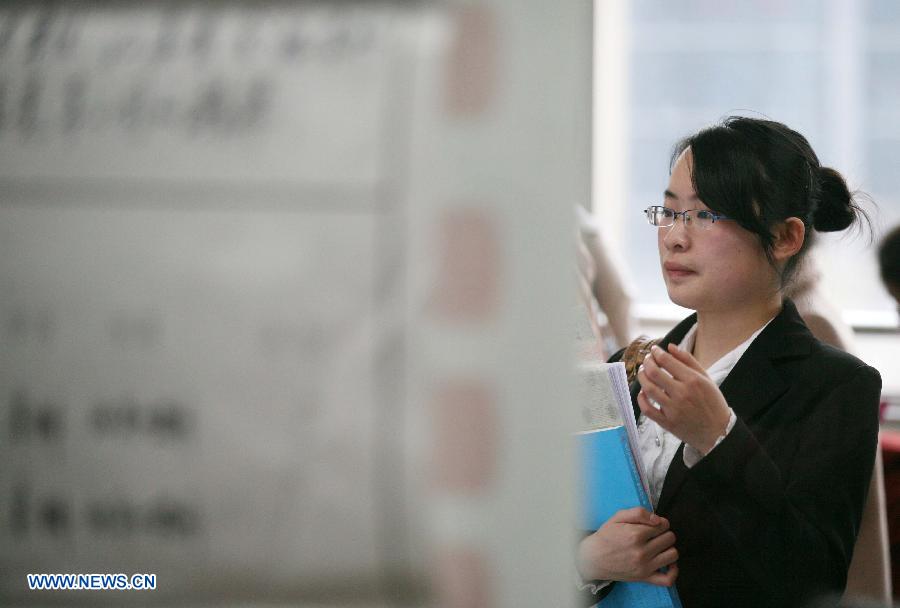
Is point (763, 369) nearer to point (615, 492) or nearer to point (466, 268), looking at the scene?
point (615, 492)

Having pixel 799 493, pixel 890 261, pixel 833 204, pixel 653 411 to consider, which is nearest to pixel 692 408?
pixel 653 411

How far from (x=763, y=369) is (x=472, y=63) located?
71 cm

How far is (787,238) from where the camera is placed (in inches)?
39.1

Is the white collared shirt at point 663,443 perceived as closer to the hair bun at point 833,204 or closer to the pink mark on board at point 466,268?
the hair bun at point 833,204

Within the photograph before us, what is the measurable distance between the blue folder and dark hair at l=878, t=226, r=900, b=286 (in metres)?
0.89

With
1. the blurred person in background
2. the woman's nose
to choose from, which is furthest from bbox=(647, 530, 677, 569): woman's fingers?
the blurred person in background

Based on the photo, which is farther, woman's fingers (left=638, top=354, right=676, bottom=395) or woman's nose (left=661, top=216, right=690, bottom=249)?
woman's nose (left=661, top=216, right=690, bottom=249)

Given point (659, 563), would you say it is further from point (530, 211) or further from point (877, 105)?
point (877, 105)

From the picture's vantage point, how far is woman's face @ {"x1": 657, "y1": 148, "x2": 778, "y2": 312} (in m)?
0.97

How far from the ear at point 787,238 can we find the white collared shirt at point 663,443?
83 mm

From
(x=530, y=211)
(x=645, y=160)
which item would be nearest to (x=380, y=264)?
(x=530, y=211)

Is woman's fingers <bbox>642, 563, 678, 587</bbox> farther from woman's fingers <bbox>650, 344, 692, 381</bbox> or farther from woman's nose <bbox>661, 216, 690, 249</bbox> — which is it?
woman's nose <bbox>661, 216, 690, 249</bbox>

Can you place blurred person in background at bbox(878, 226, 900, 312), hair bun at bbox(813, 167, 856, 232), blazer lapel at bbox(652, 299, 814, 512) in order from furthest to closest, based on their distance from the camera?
blurred person in background at bbox(878, 226, 900, 312), hair bun at bbox(813, 167, 856, 232), blazer lapel at bbox(652, 299, 814, 512)

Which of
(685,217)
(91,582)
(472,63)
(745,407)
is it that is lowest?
(745,407)
